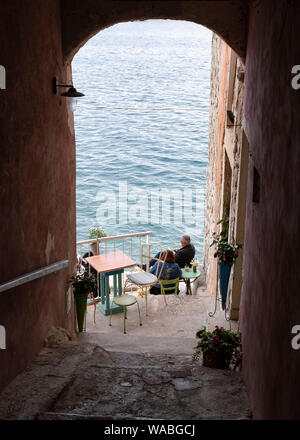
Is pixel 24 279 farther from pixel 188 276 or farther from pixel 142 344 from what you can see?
pixel 188 276

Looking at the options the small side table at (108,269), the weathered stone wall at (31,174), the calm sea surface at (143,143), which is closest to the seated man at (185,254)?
the small side table at (108,269)

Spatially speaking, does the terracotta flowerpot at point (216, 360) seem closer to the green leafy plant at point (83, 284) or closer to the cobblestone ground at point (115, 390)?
the cobblestone ground at point (115, 390)

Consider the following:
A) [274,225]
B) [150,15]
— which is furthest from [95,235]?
[274,225]

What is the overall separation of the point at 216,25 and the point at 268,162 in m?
2.37

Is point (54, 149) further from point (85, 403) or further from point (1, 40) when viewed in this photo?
point (85, 403)

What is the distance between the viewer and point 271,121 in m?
2.84

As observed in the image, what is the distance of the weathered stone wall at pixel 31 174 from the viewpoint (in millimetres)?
3238

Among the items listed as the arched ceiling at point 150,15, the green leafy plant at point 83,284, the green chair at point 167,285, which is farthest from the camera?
the green chair at point 167,285

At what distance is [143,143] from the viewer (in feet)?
95.1

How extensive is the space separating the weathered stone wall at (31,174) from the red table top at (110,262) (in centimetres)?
149

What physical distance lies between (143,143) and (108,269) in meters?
23.1

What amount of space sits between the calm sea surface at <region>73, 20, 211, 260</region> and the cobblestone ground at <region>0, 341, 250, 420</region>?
6.54 m

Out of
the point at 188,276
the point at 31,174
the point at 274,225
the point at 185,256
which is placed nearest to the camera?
the point at 274,225
